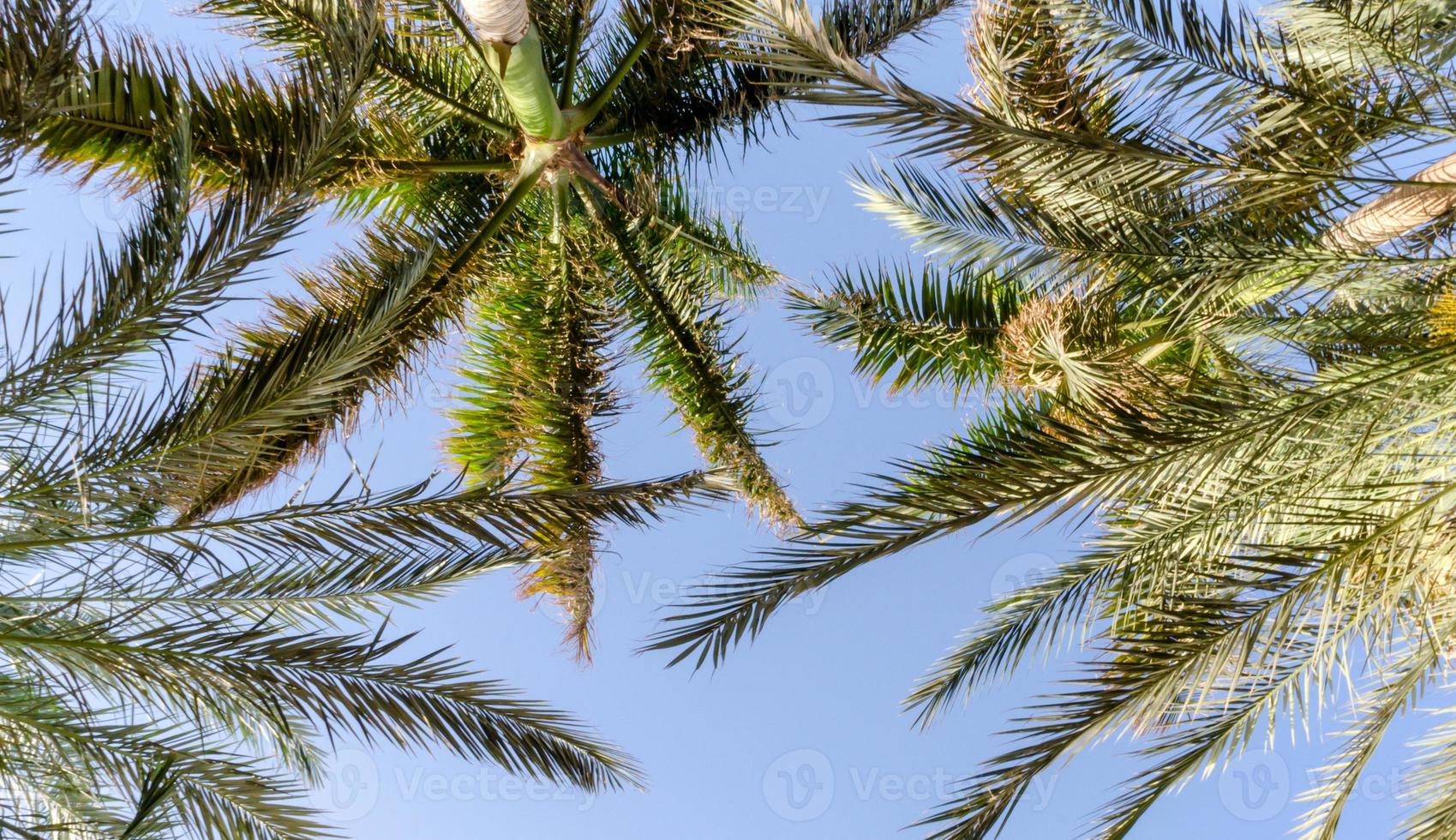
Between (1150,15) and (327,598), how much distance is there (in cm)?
435

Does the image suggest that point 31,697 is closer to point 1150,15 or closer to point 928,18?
point 1150,15

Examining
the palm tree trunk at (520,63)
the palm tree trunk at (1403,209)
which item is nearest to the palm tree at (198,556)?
the palm tree trunk at (520,63)

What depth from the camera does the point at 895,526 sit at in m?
3.30

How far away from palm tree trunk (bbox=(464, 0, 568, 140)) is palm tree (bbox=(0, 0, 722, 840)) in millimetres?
755

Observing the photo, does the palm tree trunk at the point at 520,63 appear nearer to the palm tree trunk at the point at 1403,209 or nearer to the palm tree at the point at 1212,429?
the palm tree at the point at 1212,429

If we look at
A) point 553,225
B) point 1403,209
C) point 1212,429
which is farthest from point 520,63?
point 1403,209

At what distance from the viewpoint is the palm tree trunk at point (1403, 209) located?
15.1 ft

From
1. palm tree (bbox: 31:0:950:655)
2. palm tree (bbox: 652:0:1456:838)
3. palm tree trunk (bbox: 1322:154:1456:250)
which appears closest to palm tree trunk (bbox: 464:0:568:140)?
palm tree (bbox: 31:0:950:655)

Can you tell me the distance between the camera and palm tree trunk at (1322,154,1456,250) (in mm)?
4617

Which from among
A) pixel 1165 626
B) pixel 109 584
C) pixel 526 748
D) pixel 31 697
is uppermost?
pixel 109 584

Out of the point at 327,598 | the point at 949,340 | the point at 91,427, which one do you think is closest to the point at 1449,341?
the point at 949,340

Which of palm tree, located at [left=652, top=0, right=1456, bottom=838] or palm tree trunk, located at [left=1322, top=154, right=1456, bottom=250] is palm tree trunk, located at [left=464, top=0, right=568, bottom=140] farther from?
palm tree trunk, located at [left=1322, top=154, right=1456, bottom=250]

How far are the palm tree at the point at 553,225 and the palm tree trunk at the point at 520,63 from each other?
3 cm

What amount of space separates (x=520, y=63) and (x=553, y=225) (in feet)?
6.05
